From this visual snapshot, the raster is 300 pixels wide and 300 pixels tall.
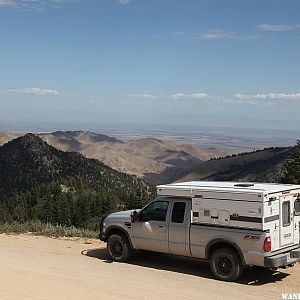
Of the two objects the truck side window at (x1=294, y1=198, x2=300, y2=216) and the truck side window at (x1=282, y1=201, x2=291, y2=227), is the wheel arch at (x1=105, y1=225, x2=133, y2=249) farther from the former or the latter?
the truck side window at (x1=294, y1=198, x2=300, y2=216)

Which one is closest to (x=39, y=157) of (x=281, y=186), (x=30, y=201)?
(x=30, y=201)

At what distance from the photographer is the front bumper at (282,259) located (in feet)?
32.8

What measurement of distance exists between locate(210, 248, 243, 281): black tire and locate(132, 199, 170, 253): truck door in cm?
131

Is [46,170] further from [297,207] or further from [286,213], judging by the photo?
[286,213]

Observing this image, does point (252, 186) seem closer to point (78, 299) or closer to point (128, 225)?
point (128, 225)

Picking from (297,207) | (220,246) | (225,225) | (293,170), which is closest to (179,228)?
(220,246)

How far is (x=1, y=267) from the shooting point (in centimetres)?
1141

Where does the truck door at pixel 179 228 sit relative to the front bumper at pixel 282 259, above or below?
above

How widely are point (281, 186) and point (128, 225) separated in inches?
149

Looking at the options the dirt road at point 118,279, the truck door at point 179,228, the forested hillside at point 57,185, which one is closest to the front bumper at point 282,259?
the dirt road at point 118,279

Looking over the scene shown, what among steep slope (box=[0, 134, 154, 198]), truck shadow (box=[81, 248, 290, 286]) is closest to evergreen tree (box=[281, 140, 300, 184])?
truck shadow (box=[81, 248, 290, 286])

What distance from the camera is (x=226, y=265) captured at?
1062cm

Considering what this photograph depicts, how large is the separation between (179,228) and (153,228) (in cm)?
76

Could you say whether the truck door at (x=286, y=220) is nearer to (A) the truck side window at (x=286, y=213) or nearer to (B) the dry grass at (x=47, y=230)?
(A) the truck side window at (x=286, y=213)
